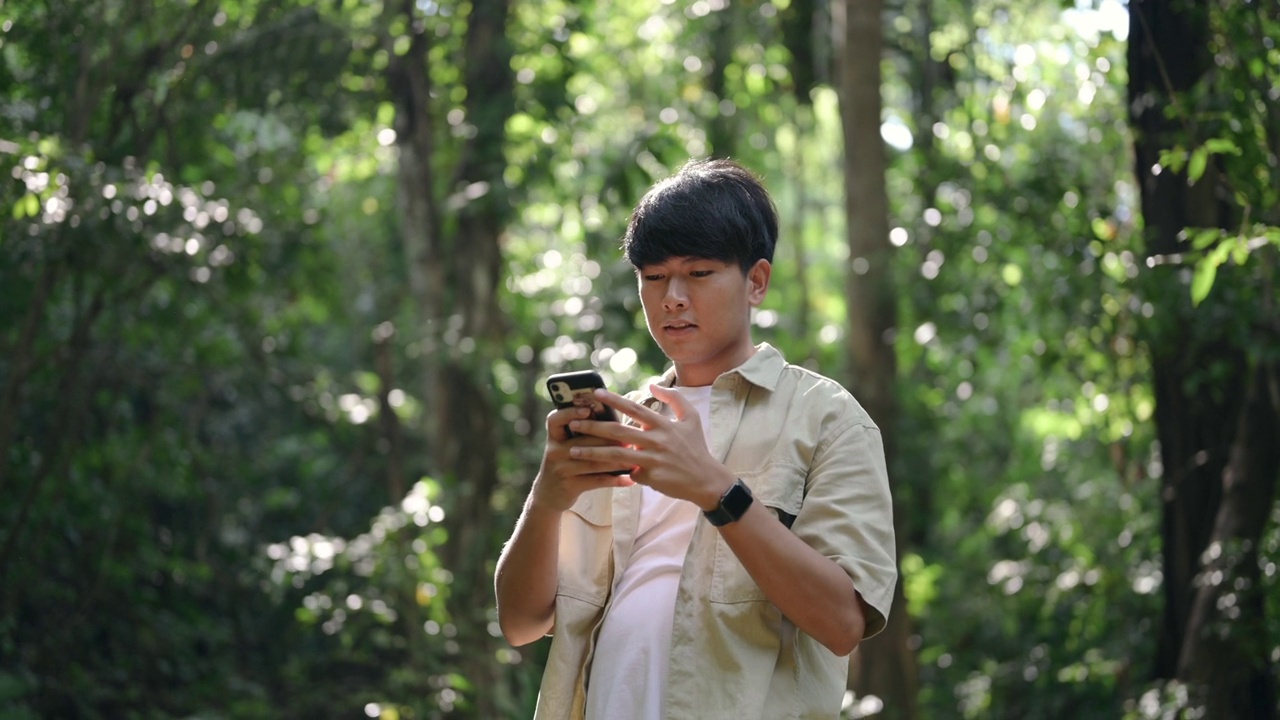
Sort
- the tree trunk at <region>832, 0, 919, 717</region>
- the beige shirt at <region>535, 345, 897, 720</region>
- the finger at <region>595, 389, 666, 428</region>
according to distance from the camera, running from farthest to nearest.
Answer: the tree trunk at <region>832, 0, 919, 717</region>, the beige shirt at <region>535, 345, 897, 720</region>, the finger at <region>595, 389, 666, 428</region>

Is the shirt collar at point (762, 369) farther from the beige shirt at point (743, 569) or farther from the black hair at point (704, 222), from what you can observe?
the black hair at point (704, 222)

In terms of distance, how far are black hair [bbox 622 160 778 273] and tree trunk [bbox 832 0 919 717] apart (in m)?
4.84

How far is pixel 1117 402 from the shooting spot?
591 centimetres

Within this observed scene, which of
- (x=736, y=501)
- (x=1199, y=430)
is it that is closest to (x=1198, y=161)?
(x=1199, y=430)

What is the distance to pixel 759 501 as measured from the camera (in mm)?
1954

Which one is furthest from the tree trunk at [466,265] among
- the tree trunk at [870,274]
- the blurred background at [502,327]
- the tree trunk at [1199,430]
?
the tree trunk at [1199,430]

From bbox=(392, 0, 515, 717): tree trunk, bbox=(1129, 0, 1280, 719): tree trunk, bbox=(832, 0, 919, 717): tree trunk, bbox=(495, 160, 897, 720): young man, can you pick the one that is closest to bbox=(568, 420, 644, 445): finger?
bbox=(495, 160, 897, 720): young man

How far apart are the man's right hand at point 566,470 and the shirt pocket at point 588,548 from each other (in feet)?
0.45

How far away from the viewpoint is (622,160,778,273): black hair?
6.77ft

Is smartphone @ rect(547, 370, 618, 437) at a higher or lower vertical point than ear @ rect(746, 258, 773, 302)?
lower

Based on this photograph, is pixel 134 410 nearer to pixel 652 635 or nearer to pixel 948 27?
pixel 948 27

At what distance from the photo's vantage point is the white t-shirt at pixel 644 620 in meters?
1.98

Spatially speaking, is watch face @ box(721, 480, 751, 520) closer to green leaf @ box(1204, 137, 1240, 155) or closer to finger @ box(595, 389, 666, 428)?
finger @ box(595, 389, 666, 428)

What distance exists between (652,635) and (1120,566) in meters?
4.53
